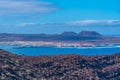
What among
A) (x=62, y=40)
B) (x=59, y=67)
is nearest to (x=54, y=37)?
(x=62, y=40)

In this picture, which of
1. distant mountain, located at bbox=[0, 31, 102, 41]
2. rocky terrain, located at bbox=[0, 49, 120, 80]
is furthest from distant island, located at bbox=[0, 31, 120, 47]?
rocky terrain, located at bbox=[0, 49, 120, 80]

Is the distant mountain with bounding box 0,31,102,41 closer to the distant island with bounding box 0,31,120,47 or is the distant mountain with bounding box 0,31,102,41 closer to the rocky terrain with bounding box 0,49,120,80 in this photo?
the distant island with bounding box 0,31,120,47

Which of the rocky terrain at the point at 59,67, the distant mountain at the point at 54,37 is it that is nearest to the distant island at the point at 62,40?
the distant mountain at the point at 54,37

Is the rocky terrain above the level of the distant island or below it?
below

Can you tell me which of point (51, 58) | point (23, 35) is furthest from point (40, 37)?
point (51, 58)

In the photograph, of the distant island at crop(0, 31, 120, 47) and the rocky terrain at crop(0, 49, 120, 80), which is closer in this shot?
the rocky terrain at crop(0, 49, 120, 80)
